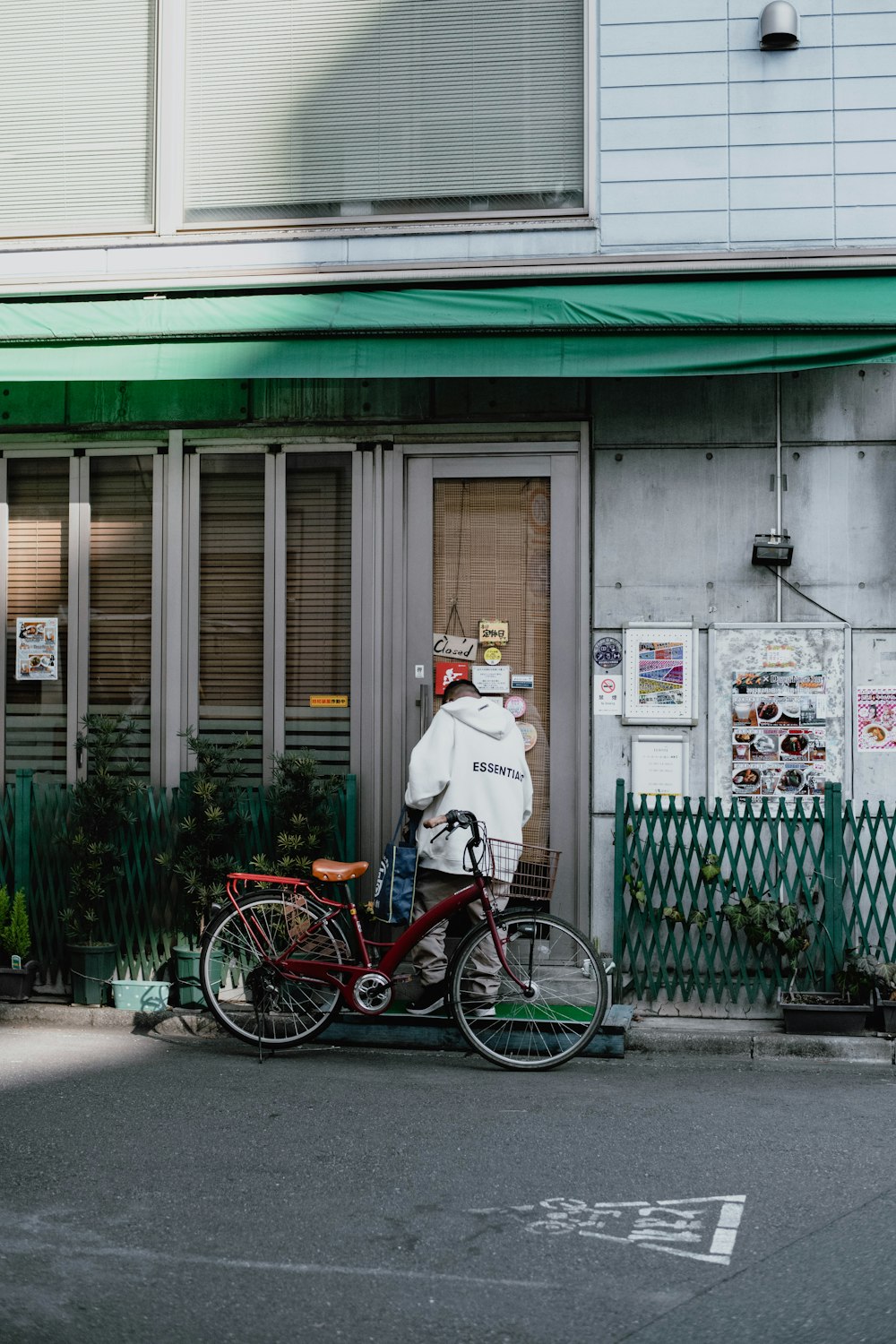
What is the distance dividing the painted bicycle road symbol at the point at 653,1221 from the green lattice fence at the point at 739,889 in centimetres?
346

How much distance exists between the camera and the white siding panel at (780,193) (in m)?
9.62

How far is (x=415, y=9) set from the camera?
10500 mm

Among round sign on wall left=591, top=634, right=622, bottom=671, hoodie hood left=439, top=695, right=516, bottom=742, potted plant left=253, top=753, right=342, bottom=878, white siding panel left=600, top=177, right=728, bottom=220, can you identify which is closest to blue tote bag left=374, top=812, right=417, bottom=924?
hoodie hood left=439, top=695, right=516, bottom=742

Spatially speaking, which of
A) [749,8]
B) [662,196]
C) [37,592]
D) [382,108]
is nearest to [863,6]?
[749,8]

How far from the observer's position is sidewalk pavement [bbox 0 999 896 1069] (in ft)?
27.3

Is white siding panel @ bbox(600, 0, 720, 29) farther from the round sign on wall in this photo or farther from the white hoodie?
the white hoodie

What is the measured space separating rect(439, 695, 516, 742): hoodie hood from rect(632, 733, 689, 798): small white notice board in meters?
1.32

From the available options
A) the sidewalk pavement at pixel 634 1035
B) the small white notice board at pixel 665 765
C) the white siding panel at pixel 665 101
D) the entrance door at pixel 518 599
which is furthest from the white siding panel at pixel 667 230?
the sidewalk pavement at pixel 634 1035

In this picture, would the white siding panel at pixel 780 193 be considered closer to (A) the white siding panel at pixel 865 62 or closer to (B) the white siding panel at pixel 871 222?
(B) the white siding panel at pixel 871 222

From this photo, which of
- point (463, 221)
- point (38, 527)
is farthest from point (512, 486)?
point (38, 527)

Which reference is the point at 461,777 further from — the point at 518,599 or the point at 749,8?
the point at 749,8

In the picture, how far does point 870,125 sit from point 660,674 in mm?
3842

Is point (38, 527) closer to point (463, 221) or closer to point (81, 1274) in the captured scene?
point (463, 221)

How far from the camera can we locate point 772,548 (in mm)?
9438
